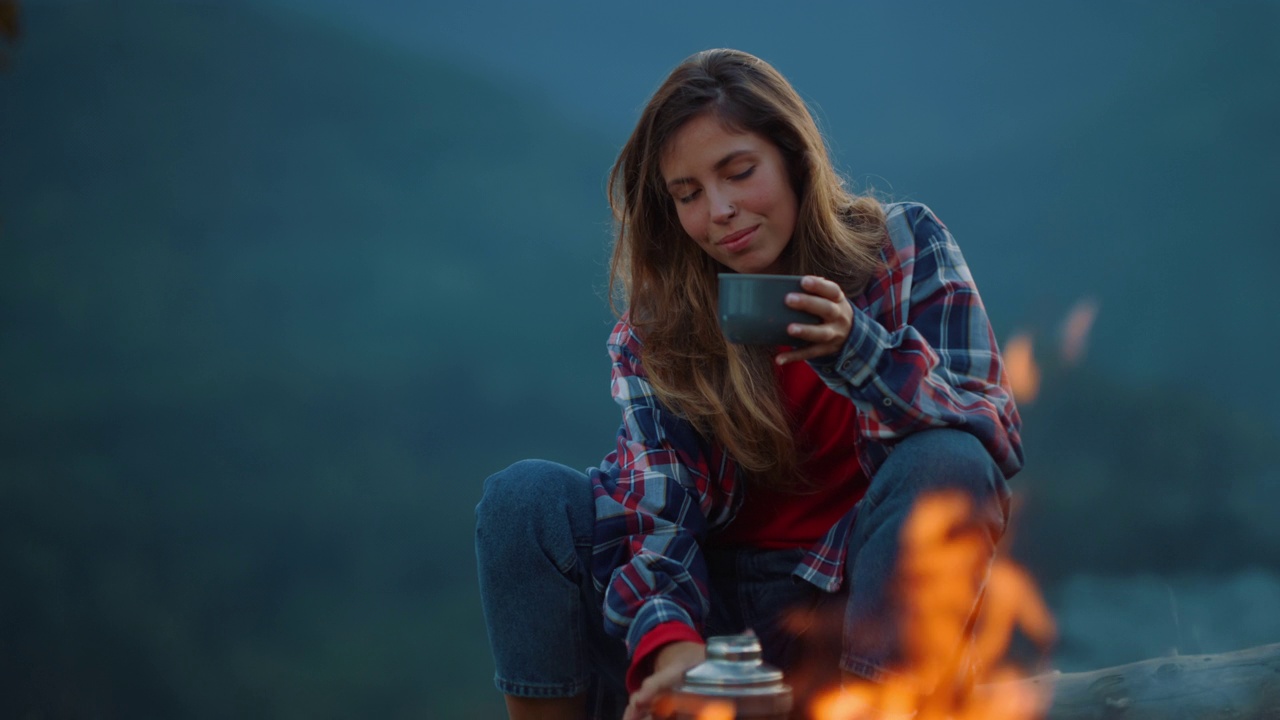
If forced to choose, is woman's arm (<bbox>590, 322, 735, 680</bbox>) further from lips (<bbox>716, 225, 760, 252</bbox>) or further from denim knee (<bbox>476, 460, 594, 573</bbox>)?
lips (<bbox>716, 225, 760, 252</bbox>)

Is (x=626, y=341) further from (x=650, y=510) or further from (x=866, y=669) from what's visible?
(x=866, y=669)

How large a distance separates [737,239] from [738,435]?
13.3 inches

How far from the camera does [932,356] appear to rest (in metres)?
1.67

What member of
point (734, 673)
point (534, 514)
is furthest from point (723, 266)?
point (734, 673)

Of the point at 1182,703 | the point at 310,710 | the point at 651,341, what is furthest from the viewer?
the point at 310,710

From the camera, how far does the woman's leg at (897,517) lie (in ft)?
5.03

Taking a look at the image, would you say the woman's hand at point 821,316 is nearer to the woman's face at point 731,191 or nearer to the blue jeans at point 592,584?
the blue jeans at point 592,584

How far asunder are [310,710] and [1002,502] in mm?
2974

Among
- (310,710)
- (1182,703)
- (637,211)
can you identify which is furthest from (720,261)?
(310,710)

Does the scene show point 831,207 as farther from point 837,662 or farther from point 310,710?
point 310,710

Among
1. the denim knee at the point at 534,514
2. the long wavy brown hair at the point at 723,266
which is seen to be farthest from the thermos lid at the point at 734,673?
the long wavy brown hair at the point at 723,266

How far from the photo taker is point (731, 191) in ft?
6.49

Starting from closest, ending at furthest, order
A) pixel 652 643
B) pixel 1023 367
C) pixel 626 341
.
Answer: pixel 652 643 → pixel 626 341 → pixel 1023 367

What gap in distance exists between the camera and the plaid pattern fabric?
1.62 meters
